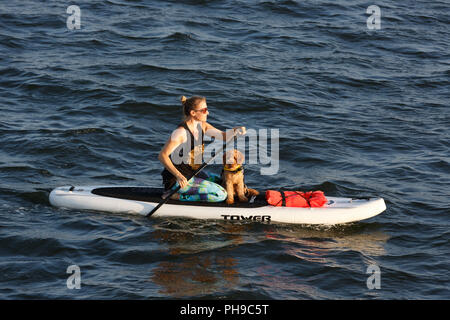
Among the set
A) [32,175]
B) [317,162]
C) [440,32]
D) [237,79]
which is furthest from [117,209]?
[440,32]

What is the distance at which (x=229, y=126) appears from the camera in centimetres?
1285

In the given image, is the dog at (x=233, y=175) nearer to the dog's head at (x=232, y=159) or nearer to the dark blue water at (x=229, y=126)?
the dog's head at (x=232, y=159)

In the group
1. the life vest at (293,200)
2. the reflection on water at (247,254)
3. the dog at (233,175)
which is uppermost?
the dog at (233,175)

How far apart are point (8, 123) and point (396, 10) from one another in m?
12.3

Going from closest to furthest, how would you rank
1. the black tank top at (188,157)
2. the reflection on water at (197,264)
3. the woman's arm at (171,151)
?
the reflection on water at (197,264)
the woman's arm at (171,151)
the black tank top at (188,157)

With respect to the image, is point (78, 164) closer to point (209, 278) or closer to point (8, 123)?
point (8, 123)

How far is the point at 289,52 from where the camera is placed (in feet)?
54.6

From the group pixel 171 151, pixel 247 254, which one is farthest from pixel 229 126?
pixel 247 254

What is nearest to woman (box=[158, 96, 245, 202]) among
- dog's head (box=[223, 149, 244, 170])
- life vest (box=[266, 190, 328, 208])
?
dog's head (box=[223, 149, 244, 170])

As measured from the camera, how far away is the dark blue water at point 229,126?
25.6ft

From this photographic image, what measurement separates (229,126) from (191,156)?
14.1 ft

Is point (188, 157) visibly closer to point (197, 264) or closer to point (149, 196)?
point (149, 196)

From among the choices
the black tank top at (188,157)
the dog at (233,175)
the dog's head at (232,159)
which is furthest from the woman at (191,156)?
the dog's head at (232,159)

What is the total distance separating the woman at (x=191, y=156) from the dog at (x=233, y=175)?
0.10m
